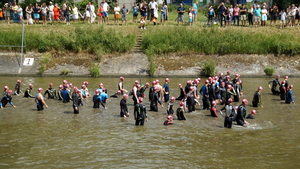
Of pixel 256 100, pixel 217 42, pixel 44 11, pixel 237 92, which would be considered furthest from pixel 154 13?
pixel 256 100

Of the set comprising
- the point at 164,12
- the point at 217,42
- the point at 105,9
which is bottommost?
the point at 217,42

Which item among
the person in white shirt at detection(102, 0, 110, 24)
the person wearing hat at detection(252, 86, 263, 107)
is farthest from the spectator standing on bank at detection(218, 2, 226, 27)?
the person wearing hat at detection(252, 86, 263, 107)

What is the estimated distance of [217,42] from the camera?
37.6m

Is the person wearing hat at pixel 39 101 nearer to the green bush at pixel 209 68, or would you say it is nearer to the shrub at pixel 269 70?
the green bush at pixel 209 68

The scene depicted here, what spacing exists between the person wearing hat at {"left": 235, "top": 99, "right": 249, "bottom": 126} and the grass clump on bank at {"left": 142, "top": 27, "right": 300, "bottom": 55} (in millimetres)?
17655

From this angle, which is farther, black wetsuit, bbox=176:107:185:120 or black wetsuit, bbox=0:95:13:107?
black wetsuit, bbox=0:95:13:107

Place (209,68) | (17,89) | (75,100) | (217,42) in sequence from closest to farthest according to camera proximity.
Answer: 1. (75,100)
2. (17,89)
3. (209,68)
4. (217,42)

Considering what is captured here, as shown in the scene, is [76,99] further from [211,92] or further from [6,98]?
[211,92]

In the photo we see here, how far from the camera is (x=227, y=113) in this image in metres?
19.7

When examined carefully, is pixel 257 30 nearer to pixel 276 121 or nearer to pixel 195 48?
pixel 195 48

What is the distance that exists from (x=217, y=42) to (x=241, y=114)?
18.8 m

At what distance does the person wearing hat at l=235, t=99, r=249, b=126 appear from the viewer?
1956 centimetres

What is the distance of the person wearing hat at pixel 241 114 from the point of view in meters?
19.6

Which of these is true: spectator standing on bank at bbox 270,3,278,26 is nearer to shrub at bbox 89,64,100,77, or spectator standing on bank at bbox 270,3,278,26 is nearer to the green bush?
the green bush
